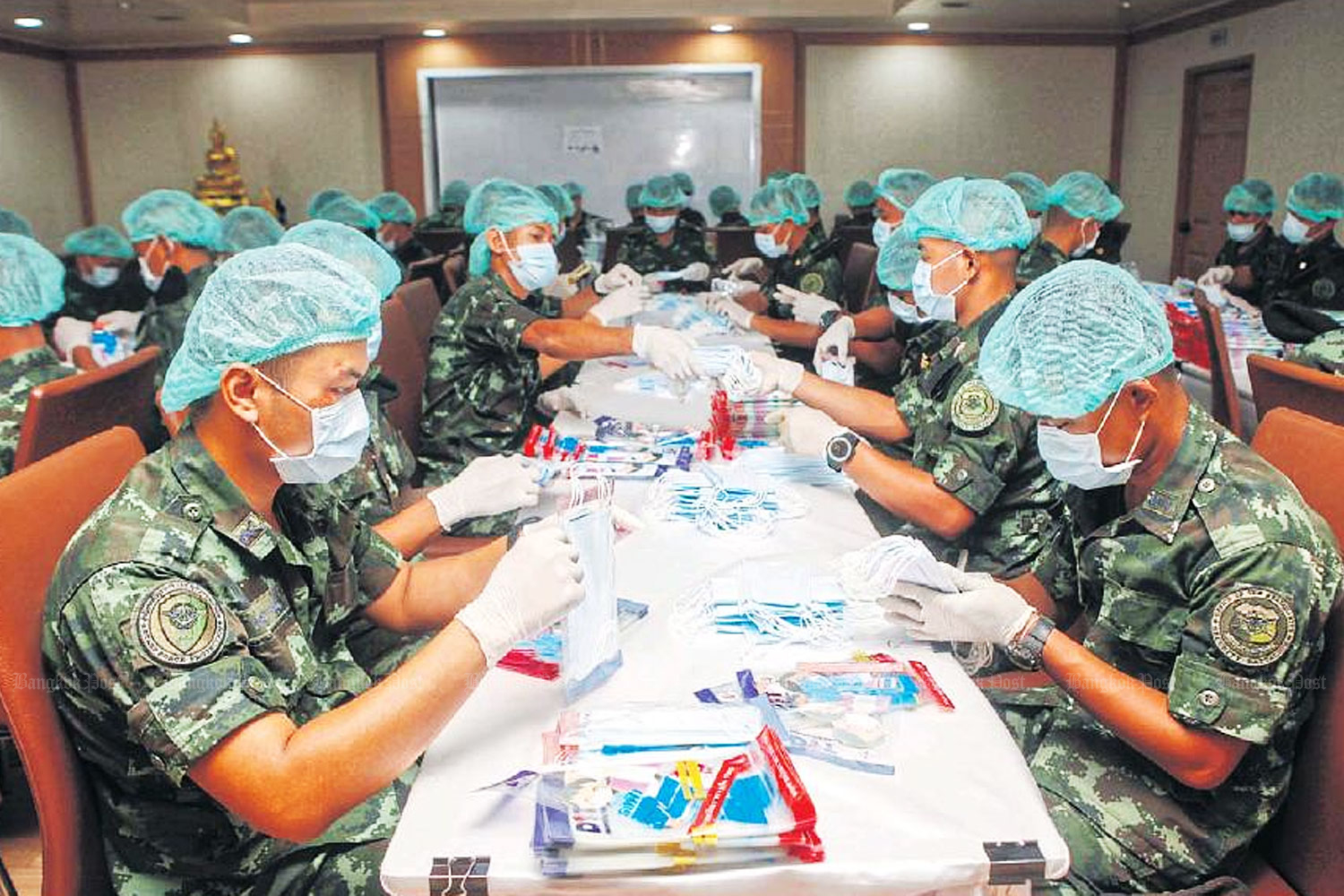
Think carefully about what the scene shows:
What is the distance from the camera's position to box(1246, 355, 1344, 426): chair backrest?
1.99 meters

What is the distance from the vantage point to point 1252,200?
5367 millimetres

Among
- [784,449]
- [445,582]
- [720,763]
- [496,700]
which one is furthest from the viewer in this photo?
[784,449]

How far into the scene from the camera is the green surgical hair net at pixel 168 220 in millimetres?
3957

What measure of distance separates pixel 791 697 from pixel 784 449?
3.67ft

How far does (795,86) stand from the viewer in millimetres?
8562

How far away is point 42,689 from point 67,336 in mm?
3469

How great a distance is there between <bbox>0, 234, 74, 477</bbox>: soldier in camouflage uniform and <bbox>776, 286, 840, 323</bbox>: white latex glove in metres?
2.50

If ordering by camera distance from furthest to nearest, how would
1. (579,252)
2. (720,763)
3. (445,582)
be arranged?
(579,252)
(445,582)
(720,763)

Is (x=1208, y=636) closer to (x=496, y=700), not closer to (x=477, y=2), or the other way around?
(x=496, y=700)

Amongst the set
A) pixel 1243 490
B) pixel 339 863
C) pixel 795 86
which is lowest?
pixel 339 863

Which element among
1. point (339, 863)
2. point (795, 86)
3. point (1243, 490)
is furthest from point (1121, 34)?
point (339, 863)

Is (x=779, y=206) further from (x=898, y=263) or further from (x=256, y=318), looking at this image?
(x=256, y=318)

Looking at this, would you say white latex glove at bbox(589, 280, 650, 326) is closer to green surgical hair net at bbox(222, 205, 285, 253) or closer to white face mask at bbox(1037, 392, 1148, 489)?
green surgical hair net at bbox(222, 205, 285, 253)

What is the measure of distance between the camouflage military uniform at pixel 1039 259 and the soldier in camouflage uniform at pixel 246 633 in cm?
332
